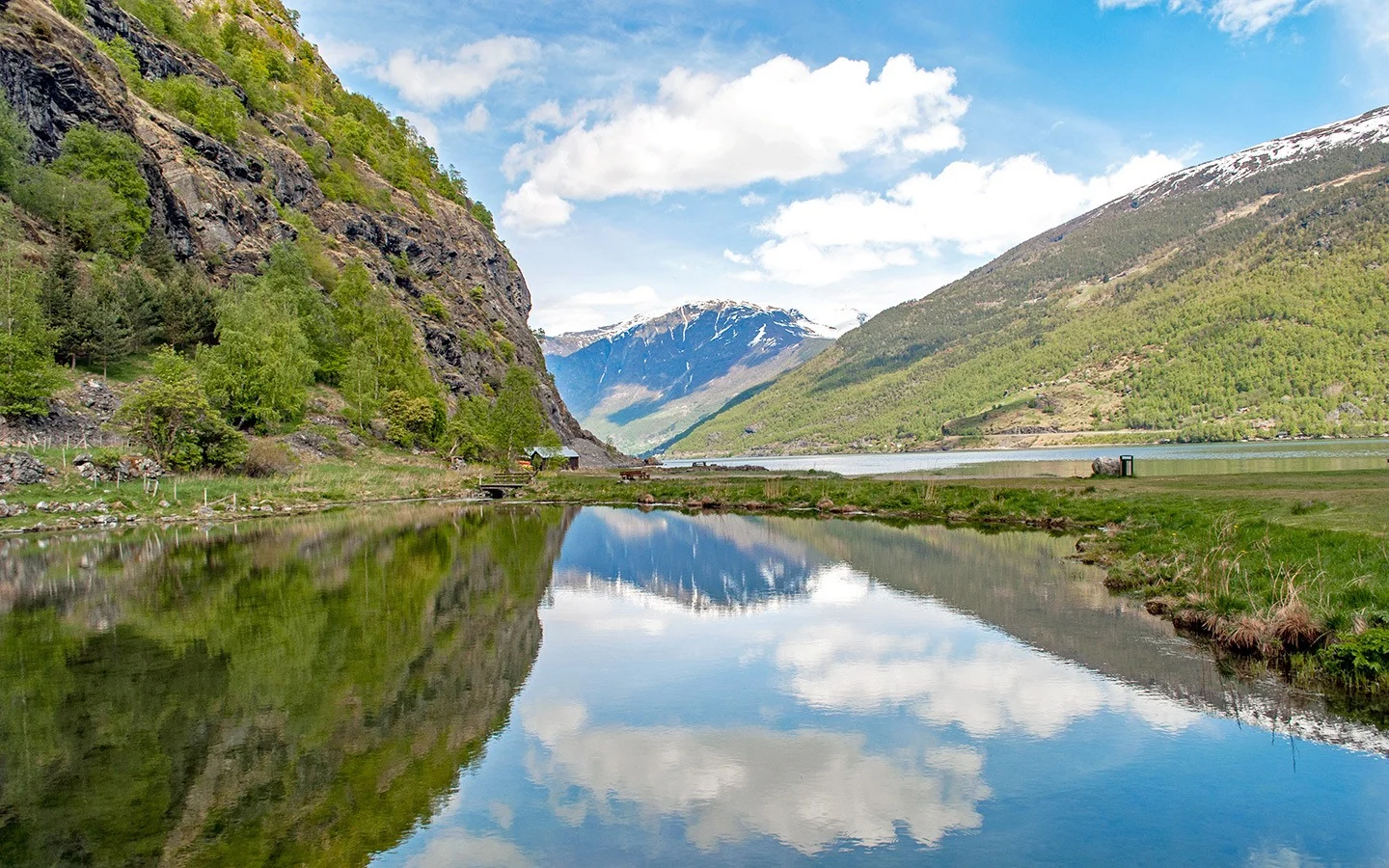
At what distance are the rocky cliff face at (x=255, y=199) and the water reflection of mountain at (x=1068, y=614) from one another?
7604cm

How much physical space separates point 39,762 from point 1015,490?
4625cm

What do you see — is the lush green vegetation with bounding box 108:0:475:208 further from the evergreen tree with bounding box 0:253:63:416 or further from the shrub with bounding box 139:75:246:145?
the evergreen tree with bounding box 0:253:63:416

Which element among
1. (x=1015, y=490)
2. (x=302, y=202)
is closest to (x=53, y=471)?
(x=1015, y=490)

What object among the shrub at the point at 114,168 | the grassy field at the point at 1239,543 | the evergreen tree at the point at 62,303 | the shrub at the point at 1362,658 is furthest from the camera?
the shrub at the point at 114,168

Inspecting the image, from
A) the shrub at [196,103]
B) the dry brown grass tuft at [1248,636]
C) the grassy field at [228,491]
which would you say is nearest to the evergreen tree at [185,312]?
the grassy field at [228,491]

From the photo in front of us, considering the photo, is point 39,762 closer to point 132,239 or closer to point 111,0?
point 132,239

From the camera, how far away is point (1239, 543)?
73.3 feet

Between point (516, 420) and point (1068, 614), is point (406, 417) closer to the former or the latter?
point (516, 420)

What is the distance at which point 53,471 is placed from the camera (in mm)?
44375

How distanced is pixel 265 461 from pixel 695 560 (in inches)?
1697

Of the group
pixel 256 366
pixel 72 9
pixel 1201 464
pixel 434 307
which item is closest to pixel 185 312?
pixel 256 366

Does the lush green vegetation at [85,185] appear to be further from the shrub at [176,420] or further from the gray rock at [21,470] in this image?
the gray rock at [21,470]

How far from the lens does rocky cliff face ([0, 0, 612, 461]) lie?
68.3 m

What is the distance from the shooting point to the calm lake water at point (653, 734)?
9.05 metres
